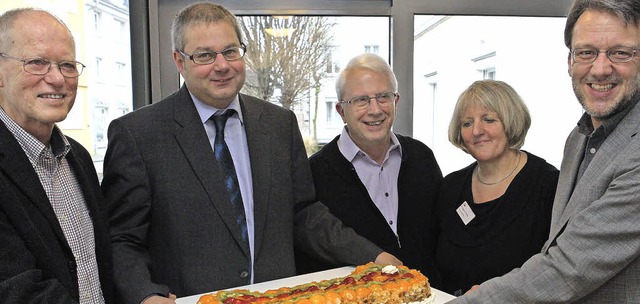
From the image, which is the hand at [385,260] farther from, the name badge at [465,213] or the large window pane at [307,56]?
the large window pane at [307,56]

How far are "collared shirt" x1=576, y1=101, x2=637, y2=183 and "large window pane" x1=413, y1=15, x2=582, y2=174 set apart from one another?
1.88m

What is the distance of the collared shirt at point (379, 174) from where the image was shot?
256cm

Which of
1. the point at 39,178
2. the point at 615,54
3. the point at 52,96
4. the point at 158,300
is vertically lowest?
the point at 158,300

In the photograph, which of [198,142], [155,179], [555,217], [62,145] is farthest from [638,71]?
[62,145]

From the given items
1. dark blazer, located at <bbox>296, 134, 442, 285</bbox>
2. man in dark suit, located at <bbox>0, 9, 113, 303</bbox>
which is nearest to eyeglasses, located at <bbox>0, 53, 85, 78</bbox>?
man in dark suit, located at <bbox>0, 9, 113, 303</bbox>

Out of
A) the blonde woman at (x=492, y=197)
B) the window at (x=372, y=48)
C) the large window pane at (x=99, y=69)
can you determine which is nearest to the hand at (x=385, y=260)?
the blonde woman at (x=492, y=197)

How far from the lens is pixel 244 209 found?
6.91 ft

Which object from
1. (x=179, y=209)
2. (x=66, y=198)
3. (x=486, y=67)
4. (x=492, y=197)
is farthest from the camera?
(x=486, y=67)

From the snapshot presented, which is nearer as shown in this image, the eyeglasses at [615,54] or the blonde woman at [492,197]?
the eyeglasses at [615,54]

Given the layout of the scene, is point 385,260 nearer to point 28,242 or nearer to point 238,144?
point 238,144

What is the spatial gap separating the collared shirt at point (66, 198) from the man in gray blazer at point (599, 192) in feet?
3.78

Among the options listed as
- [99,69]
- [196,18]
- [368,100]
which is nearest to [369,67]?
[368,100]

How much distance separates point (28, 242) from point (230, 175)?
2.46ft

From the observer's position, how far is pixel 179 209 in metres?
2.02
